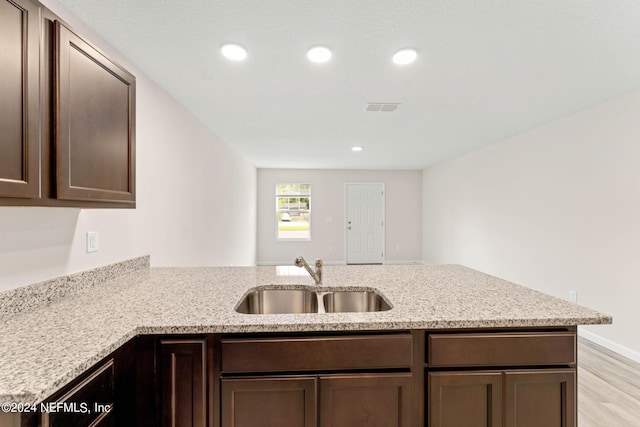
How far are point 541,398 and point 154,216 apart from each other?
263 centimetres

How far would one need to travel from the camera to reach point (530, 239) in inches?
157

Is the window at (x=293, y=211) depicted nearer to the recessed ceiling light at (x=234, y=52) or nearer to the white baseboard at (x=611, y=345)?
the white baseboard at (x=611, y=345)

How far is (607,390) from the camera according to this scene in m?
2.32

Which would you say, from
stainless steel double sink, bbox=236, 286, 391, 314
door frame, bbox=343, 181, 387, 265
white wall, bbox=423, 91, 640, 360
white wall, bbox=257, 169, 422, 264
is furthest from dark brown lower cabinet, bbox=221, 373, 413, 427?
door frame, bbox=343, 181, 387, 265

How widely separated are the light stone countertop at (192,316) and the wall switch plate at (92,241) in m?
0.23

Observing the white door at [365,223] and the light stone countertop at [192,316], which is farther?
the white door at [365,223]

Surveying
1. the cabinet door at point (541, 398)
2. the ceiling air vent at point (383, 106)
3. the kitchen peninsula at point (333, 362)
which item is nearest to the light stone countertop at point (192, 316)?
the kitchen peninsula at point (333, 362)

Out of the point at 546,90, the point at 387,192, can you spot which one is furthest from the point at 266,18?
the point at 387,192

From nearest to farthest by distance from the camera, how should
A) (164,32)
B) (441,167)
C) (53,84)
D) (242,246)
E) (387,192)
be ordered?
(53,84)
(164,32)
(242,246)
(441,167)
(387,192)

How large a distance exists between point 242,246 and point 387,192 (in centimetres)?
387

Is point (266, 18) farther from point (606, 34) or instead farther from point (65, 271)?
point (606, 34)

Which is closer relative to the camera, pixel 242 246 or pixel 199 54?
pixel 199 54

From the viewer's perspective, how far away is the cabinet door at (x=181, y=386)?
3.82ft

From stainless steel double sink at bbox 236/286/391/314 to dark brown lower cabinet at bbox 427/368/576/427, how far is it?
57 centimetres
